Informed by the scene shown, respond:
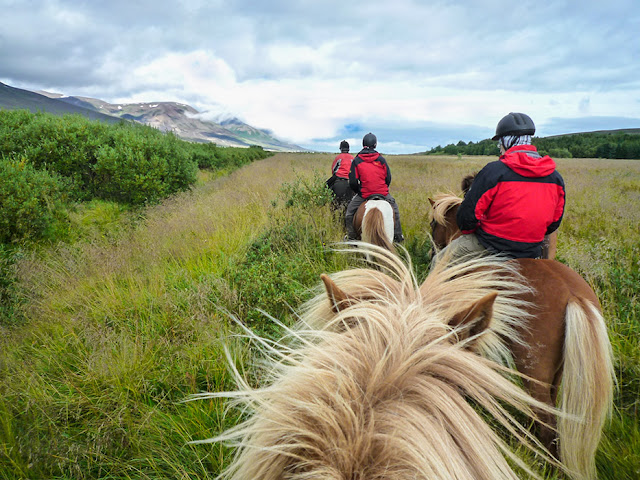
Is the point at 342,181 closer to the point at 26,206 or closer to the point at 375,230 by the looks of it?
the point at 375,230

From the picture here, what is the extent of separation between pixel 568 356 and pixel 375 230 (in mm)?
3199

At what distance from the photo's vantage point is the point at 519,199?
238cm

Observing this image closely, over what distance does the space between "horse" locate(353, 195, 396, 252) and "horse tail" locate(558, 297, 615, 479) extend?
9.83 ft

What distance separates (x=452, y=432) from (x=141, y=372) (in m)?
2.45

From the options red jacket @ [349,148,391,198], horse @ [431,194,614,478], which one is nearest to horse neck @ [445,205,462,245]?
red jacket @ [349,148,391,198]

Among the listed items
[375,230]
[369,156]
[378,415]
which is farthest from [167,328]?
[369,156]

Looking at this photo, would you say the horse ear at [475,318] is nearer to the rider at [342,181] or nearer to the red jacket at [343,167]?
the rider at [342,181]

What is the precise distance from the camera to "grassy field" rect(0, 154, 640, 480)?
6.26ft

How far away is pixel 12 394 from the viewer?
2.21 meters

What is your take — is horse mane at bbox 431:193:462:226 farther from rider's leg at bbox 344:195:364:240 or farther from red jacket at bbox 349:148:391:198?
rider's leg at bbox 344:195:364:240

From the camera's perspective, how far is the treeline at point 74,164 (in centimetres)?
672

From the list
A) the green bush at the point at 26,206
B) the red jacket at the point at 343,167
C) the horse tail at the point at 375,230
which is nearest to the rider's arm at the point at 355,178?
the horse tail at the point at 375,230

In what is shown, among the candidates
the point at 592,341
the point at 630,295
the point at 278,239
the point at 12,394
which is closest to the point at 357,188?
the point at 278,239

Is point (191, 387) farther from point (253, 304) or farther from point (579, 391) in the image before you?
point (579, 391)
